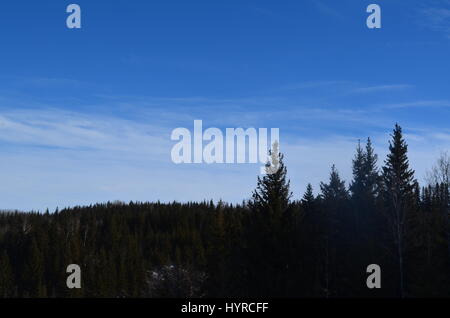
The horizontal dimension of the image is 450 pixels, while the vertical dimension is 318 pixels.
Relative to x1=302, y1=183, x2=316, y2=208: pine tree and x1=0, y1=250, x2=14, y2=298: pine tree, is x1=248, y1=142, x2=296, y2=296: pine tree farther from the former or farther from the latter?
x1=0, y1=250, x2=14, y2=298: pine tree

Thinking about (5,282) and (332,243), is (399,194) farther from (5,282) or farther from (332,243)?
(5,282)

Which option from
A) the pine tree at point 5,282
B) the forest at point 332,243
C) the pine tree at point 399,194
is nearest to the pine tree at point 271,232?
the forest at point 332,243

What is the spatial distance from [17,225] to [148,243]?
52733 millimetres

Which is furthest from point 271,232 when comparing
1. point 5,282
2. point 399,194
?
point 5,282

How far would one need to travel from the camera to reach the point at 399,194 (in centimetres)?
3991

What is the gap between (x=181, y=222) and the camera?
168 m

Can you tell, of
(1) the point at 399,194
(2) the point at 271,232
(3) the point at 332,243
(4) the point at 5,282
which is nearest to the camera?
(2) the point at 271,232

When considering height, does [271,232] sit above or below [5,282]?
above

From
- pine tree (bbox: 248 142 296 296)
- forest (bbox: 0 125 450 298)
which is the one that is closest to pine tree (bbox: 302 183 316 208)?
forest (bbox: 0 125 450 298)

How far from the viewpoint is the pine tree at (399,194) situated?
36.9 meters

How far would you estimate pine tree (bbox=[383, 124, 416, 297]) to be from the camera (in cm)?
3685

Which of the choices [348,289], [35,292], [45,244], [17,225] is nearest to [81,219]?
[17,225]
